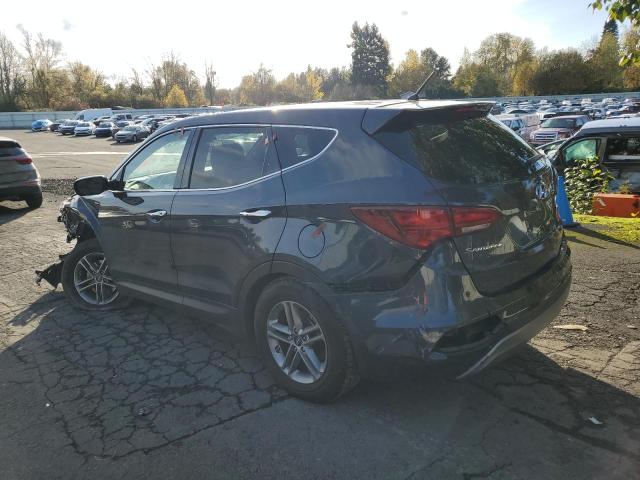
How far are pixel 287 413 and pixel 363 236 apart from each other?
3.89 ft

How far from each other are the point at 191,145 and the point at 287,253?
1388mm

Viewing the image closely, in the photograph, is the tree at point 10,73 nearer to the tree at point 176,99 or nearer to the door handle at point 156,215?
the tree at point 176,99

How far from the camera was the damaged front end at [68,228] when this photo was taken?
4858 mm

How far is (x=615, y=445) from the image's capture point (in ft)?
8.60

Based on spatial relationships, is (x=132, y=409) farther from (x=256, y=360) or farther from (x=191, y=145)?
(x=191, y=145)

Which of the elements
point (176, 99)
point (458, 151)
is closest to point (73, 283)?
point (458, 151)

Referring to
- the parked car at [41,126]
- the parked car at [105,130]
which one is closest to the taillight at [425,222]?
the parked car at [105,130]

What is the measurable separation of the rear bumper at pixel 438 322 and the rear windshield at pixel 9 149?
9.21 metres

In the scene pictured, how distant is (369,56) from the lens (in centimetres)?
9925

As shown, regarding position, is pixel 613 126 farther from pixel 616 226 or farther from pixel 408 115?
pixel 408 115

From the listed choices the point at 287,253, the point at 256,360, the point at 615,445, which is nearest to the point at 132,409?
the point at 256,360

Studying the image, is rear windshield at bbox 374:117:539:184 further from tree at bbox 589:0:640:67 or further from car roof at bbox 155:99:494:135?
tree at bbox 589:0:640:67

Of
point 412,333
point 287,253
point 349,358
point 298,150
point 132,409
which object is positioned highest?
point 298,150

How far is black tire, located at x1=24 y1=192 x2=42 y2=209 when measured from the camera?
32.9 feet
